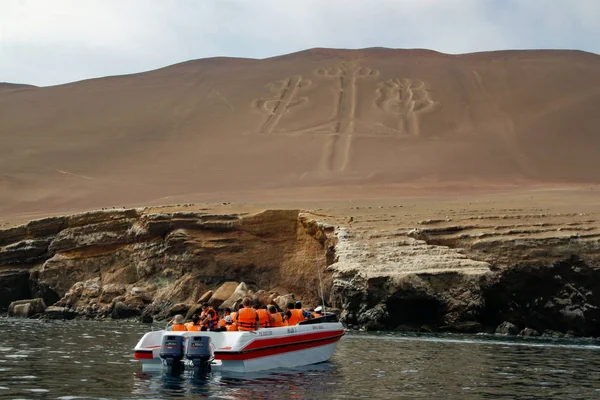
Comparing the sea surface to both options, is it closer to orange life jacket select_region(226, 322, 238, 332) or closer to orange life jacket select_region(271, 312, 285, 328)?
orange life jacket select_region(271, 312, 285, 328)

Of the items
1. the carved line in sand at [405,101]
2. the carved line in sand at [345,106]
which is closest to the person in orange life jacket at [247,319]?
the carved line in sand at [345,106]

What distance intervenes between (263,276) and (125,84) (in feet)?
223

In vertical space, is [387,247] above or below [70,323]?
above

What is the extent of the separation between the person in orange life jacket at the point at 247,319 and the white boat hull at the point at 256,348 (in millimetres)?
422

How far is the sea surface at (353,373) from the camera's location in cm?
1734

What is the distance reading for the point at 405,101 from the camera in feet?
285

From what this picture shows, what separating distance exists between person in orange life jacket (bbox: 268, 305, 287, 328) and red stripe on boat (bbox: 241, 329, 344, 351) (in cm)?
53

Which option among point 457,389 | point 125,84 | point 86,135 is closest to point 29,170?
point 86,135

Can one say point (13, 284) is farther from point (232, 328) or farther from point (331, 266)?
point (232, 328)

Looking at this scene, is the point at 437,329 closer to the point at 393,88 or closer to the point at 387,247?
the point at 387,247

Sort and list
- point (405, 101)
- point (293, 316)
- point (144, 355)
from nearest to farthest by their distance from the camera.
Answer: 1. point (144, 355)
2. point (293, 316)
3. point (405, 101)

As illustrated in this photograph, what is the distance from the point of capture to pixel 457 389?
18.2 meters

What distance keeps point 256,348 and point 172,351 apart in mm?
1796

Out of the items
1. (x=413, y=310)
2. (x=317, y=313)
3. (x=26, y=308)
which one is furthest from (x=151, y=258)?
(x=317, y=313)
